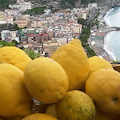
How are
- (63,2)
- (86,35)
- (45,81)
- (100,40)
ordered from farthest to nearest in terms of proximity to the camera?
(63,2), (86,35), (100,40), (45,81)

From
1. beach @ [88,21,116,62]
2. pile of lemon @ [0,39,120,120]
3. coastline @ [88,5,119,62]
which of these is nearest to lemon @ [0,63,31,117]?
pile of lemon @ [0,39,120,120]

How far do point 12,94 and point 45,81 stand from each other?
8 centimetres

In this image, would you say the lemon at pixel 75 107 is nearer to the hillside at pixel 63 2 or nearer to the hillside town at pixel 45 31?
the hillside town at pixel 45 31

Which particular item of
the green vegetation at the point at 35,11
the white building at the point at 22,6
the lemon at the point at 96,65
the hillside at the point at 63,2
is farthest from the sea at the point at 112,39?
the lemon at the point at 96,65

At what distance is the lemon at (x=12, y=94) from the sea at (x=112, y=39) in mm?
9397

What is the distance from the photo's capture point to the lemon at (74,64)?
2.03 ft

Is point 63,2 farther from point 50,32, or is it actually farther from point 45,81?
point 45,81

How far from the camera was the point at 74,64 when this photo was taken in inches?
24.6

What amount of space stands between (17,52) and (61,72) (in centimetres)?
19

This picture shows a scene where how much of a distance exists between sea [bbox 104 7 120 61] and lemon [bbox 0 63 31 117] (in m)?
9.40

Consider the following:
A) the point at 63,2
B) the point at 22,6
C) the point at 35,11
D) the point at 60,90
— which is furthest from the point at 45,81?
the point at 63,2

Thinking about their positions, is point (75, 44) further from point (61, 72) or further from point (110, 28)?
point (110, 28)

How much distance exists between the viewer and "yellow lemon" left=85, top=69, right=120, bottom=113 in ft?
1.86

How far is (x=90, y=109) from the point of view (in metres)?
0.54
